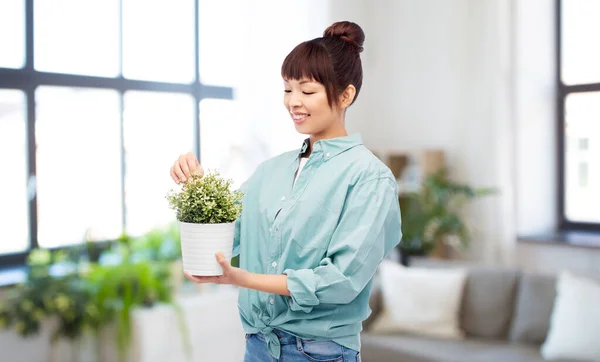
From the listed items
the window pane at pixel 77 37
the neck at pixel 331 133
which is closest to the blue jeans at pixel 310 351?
the neck at pixel 331 133

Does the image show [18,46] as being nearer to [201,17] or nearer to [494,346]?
[201,17]

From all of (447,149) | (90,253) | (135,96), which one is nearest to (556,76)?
(447,149)

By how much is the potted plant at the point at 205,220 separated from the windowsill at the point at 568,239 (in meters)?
3.01

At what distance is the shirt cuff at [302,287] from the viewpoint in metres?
1.10

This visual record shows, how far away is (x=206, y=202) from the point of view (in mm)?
1124

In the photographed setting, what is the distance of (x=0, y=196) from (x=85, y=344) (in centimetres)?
83

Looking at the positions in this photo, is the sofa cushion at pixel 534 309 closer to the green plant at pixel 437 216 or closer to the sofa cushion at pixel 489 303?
the sofa cushion at pixel 489 303

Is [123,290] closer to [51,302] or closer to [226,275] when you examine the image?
[51,302]

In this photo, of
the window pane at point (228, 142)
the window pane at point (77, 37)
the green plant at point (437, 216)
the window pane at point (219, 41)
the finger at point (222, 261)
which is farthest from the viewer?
the green plant at point (437, 216)

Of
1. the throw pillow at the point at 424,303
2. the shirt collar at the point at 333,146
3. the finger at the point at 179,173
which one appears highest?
the shirt collar at the point at 333,146

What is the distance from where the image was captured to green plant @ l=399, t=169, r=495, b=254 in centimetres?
394

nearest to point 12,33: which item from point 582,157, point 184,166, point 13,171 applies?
point 13,171

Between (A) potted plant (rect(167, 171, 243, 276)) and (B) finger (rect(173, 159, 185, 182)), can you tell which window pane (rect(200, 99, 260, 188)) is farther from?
(A) potted plant (rect(167, 171, 243, 276))

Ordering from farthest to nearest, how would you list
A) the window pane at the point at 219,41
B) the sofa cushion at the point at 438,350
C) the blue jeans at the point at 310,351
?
the window pane at the point at 219,41 < the sofa cushion at the point at 438,350 < the blue jeans at the point at 310,351
